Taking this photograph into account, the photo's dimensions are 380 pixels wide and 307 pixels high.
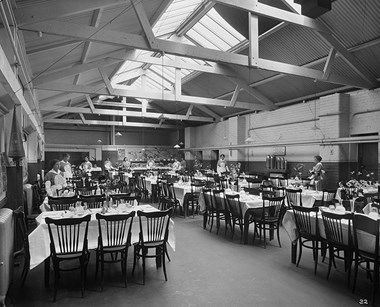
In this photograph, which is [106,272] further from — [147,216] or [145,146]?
[145,146]

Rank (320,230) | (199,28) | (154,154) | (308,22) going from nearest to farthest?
(320,230) < (308,22) < (199,28) < (154,154)

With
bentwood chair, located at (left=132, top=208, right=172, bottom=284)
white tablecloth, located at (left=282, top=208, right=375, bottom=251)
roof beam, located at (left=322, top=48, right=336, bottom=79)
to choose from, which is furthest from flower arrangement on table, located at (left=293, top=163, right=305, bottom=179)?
bentwood chair, located at (left=132, top=208, right=172, bottom=284)

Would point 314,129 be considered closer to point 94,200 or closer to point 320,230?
Result: point 320,230

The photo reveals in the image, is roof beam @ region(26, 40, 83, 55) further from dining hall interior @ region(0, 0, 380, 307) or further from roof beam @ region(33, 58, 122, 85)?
roof beam @ region(33, 58, 122, 85)

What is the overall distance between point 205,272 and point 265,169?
1032cm

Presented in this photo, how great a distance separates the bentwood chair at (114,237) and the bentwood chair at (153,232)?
0.18 meters

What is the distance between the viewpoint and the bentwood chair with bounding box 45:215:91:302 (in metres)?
3.46

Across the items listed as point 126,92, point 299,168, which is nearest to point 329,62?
point 299,168

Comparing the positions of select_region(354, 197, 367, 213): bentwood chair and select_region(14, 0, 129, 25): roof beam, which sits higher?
select_region(14, 0, 129, 25): roof beam

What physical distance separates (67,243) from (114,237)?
58cm

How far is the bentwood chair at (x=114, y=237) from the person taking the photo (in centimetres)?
372

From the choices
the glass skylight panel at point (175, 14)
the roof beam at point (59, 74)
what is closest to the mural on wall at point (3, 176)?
the roof beam at point (59, 74)

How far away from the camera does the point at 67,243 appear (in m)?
3.64

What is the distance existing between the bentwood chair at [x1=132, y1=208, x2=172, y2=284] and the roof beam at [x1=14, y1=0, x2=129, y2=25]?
333 centimetres
